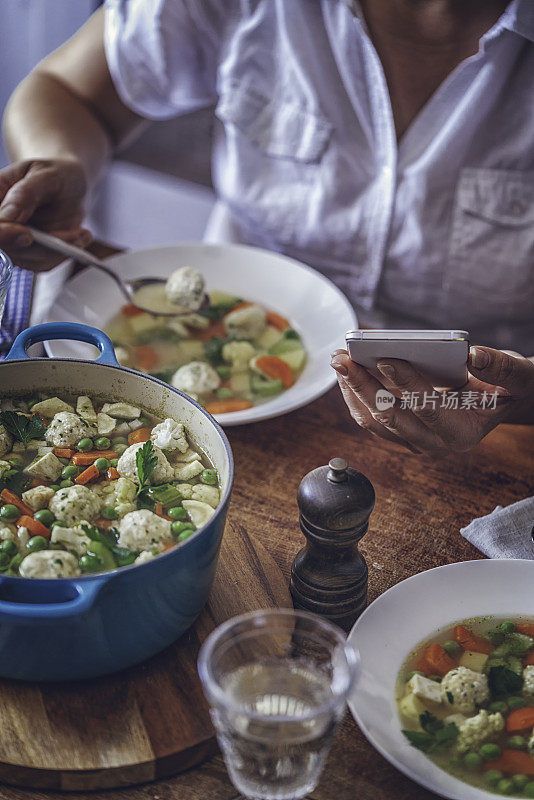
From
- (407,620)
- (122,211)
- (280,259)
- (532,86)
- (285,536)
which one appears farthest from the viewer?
(122,211)

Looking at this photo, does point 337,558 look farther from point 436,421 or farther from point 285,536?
point 436,421

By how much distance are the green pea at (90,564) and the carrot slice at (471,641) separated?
652mm

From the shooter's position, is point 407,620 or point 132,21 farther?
point 132,21

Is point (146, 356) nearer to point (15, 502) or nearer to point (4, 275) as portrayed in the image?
point (4, 275)

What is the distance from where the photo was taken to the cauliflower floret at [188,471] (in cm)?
154

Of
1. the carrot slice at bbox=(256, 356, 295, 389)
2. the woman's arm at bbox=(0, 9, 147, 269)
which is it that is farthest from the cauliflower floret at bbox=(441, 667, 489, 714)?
the woman's arm at bbox=(0, 9, 147, 269)

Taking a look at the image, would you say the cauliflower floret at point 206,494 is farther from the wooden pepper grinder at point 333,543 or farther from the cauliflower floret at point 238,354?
the cauliflower floret at point 238,354

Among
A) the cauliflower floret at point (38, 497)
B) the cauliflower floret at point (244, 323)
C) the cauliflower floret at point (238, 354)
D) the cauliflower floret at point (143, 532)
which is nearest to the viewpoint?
the cauliflower floret at point (143, 532)

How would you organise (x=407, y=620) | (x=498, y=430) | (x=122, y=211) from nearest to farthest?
(x=407, y=620)
(x=498, y=430)
(x=122, y=211)

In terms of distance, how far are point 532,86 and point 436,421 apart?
1.29 meters

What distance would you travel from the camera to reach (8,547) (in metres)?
1.32

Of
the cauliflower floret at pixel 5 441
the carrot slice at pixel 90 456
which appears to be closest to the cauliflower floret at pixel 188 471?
the carrot slice at pixel 90 456

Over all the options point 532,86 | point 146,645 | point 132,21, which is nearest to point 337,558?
point 146,645

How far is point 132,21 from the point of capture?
268cm
